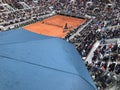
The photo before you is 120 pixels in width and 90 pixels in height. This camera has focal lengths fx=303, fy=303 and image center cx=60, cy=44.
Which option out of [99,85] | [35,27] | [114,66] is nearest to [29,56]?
[99,85]

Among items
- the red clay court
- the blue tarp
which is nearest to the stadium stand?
the red clay court

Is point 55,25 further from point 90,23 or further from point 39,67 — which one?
point 39,67

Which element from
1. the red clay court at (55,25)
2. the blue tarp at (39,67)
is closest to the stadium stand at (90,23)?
the red clay court at (55,25)

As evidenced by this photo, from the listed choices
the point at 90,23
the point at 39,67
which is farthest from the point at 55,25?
the point at 39,67

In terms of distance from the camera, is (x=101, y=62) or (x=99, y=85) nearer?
(x=99, y=85)

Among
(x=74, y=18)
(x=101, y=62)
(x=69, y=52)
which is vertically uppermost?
(x=69, y=52)

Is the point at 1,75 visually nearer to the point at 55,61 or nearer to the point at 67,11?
the point at 55,61

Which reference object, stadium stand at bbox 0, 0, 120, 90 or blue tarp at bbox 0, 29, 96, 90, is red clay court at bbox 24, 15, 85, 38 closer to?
stadium stand at bbox 0, 0, 120, 90

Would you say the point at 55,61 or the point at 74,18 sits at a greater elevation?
the point at 55,61

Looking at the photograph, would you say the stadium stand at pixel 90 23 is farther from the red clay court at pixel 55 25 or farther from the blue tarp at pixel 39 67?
the blue tarp at pixel 39 67
